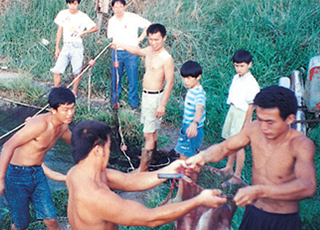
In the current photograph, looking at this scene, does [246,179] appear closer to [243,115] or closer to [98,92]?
[243,115]

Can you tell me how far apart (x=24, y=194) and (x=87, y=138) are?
64.3 inches

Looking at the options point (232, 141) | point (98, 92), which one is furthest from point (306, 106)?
point (98, 92)

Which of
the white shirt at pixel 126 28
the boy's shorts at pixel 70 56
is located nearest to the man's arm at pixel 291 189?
the white shirt at pixel 126 28

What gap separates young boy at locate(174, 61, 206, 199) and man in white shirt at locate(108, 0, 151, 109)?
8.28 ft

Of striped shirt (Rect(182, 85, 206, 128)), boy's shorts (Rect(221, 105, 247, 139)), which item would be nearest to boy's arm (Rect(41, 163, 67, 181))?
striped shirt (Rect(182, 85, 206, 128))

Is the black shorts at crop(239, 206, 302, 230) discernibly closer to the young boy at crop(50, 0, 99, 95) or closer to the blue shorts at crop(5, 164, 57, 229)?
the blue shorts at crop(5, 164, 57, 229)

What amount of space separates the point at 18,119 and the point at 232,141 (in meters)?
5.35

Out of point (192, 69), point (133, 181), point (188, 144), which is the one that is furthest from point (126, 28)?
point (133, 181)

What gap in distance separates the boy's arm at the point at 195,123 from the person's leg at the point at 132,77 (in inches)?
122

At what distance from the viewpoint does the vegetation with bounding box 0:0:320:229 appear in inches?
296

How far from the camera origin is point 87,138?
264 centimetres

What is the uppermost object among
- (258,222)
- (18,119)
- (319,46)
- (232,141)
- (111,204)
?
(319,46)

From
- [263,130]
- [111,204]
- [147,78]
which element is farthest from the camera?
[147,78]

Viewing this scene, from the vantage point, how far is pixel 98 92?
27.7ft
